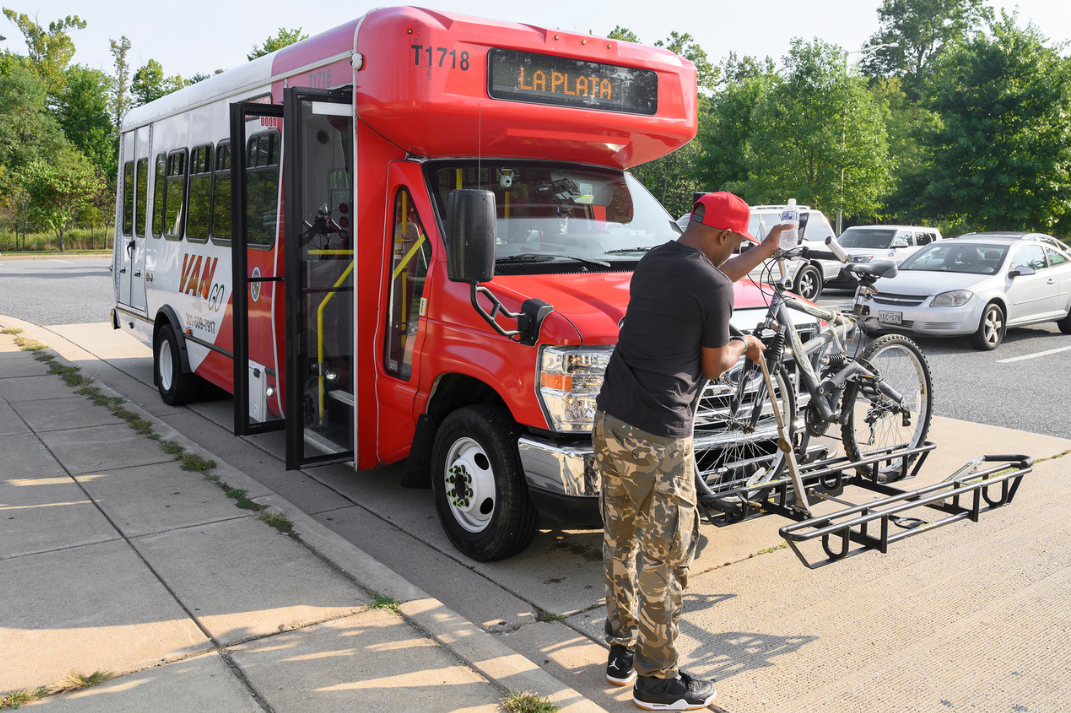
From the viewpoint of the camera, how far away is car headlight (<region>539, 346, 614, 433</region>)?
4285 millimetres

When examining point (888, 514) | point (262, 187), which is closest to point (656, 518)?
point (888, 514)

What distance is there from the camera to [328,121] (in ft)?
19.3

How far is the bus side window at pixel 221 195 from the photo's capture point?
289 inches

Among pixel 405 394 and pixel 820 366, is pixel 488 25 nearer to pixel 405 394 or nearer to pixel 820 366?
pixel 405 394

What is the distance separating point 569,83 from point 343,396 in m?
2.55

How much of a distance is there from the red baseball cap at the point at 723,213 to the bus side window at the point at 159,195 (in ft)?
23.5

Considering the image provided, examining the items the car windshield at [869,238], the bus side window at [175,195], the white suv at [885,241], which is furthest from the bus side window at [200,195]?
the car windshield at [869,238]

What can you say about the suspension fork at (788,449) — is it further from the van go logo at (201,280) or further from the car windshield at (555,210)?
the van go logo at (201,280)

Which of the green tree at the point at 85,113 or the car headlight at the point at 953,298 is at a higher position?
the green tree at the point at 85,113

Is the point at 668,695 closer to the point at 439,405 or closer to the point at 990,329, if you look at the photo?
the point at 439,405

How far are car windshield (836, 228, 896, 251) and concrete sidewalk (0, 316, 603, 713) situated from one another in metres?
19.7

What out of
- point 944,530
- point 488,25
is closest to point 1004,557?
point 944,530

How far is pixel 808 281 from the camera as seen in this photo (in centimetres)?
1995

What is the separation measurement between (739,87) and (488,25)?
36.0 m
